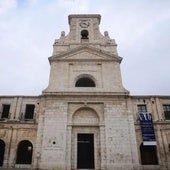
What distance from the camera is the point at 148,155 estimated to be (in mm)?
20922

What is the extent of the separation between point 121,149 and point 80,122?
5.00 m

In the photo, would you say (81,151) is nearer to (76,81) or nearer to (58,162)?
(58,162)

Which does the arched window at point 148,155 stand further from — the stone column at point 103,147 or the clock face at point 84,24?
the clock face at point 84,24

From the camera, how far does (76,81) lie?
24.1m

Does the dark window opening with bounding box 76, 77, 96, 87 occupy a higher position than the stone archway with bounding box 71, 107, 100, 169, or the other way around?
the dark window opening with bounding box 76, 77, 96, 87

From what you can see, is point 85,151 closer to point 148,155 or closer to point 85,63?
point 148,155

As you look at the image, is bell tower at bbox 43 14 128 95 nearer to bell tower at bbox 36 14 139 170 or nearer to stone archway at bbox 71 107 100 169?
bell tower at bbox 36 14 139 170

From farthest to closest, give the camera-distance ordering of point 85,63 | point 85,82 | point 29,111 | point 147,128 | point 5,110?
point 85,63 → point 85,82 → point 5,110 → point 29,111 → point 147,128

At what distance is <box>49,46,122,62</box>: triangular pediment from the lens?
25359mm

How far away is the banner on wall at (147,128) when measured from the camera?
20428 mm

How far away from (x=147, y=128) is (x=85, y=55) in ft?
38.0

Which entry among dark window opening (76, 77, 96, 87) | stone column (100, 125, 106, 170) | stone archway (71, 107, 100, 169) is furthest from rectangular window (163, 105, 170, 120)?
dark window opening (76, 77, 96, 87)

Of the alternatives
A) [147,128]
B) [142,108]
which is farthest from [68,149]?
[142,108]

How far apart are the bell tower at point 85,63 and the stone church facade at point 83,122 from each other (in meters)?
0.11
